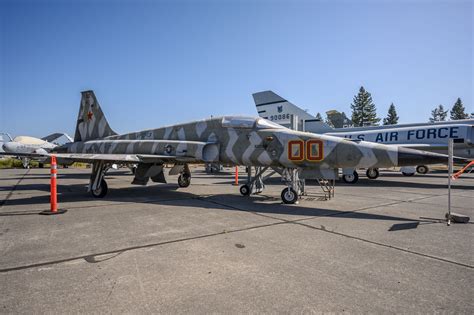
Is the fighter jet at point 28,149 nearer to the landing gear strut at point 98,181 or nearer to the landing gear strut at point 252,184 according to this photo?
the landing gear strut at point 98,181

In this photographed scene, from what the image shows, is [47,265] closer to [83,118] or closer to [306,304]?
[306,304]

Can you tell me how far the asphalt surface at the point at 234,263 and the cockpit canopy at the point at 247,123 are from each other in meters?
2.68

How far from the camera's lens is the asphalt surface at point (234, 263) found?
99.1 inches

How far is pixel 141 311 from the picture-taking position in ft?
7.73

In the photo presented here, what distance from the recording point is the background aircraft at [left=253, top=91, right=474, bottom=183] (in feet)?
49.2

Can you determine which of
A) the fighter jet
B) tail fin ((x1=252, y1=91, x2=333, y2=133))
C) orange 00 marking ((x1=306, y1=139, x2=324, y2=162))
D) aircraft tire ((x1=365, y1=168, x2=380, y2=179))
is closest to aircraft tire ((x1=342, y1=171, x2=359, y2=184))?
aircraft tire ((x1=365, y1=168, x2=380, y2=179))

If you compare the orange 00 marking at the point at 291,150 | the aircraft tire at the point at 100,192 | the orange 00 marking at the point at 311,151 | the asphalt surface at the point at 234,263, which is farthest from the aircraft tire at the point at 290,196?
the aircraft tire at the point at 100,192

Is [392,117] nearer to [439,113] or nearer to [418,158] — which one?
[439,113]

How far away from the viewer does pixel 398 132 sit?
17281 mm

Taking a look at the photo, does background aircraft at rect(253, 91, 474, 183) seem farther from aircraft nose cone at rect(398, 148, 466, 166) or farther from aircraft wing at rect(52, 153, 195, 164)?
aircraft wing at rect(52, 153, 195, 164)

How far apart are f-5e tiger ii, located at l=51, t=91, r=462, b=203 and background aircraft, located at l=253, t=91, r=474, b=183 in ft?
7.76

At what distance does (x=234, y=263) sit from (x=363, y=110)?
96.2m

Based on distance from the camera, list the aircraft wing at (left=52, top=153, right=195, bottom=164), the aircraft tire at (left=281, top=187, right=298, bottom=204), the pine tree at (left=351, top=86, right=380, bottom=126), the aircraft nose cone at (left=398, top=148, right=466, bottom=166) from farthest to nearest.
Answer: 1. the pine tree at (left=351, top=86, right=380, bottom=126)
2. the aircraft wing at (left=52, top=153, right=195, bottom=164)
3. the aircraft tire at (left=281, top=187, right=298, bottom=204)
4. the aircraft nose cone at (left=398, top=148, right=466, bottom=166)

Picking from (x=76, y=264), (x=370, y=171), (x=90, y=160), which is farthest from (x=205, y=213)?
(x=370, y=171)
